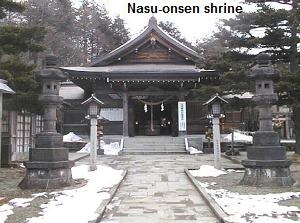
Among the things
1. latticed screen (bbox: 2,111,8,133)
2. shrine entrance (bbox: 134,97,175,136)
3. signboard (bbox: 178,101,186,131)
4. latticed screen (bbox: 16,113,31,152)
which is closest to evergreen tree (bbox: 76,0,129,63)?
shrine entrance (bbox: 134,97,175,136)

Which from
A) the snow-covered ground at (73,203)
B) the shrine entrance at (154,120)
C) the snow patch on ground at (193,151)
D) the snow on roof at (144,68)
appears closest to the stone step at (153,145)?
the snow patch on ground at (193,151)

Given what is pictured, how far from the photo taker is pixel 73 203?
8.41 m

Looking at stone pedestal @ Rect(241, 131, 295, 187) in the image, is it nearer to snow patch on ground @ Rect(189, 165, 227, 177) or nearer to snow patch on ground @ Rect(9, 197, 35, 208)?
snow patch on ground @ Rect(189, 165, 227, 177)

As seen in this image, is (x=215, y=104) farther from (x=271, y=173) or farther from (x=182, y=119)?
(x=182, y=119)

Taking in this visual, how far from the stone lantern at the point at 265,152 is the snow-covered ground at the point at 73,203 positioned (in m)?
4.05

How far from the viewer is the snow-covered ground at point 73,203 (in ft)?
23.1

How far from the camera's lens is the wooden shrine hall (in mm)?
26859

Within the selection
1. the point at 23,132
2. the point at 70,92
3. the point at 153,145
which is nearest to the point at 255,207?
the point at 23,132

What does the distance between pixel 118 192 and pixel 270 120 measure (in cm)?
483

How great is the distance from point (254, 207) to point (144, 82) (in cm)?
2060

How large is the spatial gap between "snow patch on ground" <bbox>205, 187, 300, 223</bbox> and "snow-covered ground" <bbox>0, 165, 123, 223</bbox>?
262 cm

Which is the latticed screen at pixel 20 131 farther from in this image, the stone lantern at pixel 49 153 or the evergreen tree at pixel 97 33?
the evergreen tree at pixel 97 33

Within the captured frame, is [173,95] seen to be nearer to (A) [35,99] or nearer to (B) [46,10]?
(A) [35,99]

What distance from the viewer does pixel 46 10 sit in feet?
149
